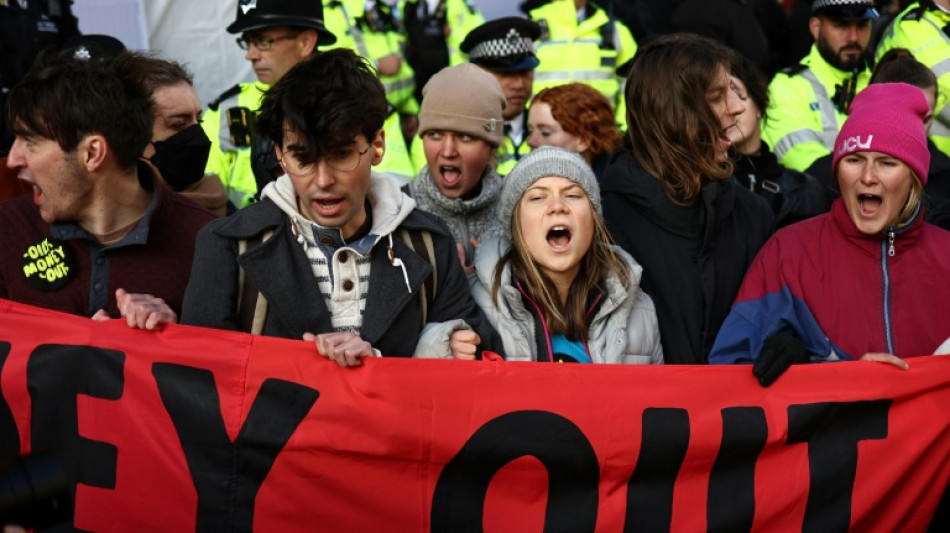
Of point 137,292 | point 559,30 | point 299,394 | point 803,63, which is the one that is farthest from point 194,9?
point 299,394

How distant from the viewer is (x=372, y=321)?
14.4 feet

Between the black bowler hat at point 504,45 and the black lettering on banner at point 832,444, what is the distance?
3743mm

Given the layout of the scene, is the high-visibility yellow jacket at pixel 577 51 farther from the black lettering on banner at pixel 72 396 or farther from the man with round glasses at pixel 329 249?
the black lettering on banner at pixel 72 396

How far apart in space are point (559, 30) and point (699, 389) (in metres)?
4.71

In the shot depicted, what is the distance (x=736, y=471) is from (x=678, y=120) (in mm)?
1333

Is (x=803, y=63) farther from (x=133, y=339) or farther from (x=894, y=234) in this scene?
(x=133, y=339)

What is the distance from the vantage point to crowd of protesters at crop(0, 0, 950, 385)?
4.36 m

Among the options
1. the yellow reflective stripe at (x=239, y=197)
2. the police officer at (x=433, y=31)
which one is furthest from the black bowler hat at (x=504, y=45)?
the yellow reflective stripe at (x=239, y=197)

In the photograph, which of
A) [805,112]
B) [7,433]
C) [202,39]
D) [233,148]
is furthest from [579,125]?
[7,433]

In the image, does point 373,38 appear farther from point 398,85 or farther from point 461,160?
point 461,160

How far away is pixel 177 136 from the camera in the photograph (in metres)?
5.80

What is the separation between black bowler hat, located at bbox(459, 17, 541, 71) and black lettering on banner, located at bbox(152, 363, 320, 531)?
12.7ft

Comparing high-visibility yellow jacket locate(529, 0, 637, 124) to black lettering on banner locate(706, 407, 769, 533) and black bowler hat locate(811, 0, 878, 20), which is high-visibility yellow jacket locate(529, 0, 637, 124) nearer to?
black bowler hat locate(811, 0, 878, 20)

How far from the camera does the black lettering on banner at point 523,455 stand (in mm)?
4367
